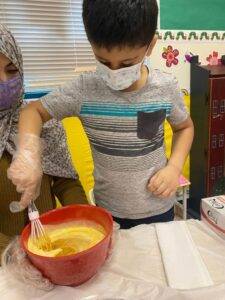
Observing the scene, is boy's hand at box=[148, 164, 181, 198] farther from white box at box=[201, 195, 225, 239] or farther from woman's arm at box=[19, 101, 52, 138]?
woman's arm at box=[19, 101, 52, 138]

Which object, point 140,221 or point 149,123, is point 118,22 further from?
point 140,221

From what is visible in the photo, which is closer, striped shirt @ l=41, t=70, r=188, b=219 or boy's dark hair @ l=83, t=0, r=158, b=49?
boy's dark hair @ l=83, t=0, r=158, b=49

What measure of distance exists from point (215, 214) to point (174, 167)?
0.53ft

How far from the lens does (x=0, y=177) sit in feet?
2.90

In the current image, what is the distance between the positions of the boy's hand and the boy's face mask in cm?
24

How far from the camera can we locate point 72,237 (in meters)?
0.64

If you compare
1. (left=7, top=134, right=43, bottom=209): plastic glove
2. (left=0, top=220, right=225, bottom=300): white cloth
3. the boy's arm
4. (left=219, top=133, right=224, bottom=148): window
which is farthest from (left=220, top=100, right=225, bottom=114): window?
(left=7, top=134, right=43, bottom=209): plastic glove

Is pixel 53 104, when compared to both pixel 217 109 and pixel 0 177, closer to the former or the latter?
pixel 0 177

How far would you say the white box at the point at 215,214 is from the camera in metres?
0.72

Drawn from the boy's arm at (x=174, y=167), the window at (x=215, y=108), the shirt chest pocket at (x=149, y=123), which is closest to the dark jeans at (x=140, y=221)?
the boy's arm at (x=174, y=167)

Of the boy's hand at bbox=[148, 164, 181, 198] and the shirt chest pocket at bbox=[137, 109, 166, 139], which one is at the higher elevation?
the shirt chest pocket at bbox=[137, 109, 166, 139]

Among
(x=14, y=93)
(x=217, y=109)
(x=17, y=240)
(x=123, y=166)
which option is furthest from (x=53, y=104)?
(x=217, y=109)

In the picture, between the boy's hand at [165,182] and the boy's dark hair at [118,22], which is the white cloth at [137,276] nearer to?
the boy's hand at [165,182]

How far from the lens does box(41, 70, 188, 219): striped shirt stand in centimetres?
84
